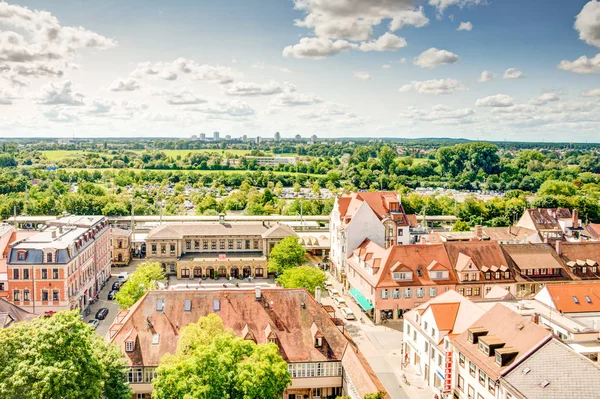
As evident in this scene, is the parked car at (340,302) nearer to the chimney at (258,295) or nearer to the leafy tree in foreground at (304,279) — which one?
the leafy tree in foreground at (304,279)

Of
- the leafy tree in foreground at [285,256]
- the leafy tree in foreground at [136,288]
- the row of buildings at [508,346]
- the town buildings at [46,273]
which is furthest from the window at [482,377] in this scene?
the town buildings at [46,273]

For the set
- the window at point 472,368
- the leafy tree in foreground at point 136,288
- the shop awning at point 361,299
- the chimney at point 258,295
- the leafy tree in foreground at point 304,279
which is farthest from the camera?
the shop awning at point 361,299

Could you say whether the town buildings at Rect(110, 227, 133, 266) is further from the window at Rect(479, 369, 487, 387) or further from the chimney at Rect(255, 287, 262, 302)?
the window at Rect(479, 369, 487, 387)

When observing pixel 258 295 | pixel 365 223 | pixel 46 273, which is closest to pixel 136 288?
pixel 46 273

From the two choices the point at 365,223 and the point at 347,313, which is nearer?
the point at 347,313

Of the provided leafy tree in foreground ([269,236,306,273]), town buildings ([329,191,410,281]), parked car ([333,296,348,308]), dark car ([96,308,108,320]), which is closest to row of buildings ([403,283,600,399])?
parked car ([333,296,348,308])

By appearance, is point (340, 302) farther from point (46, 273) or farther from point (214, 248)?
point (46, 273)
